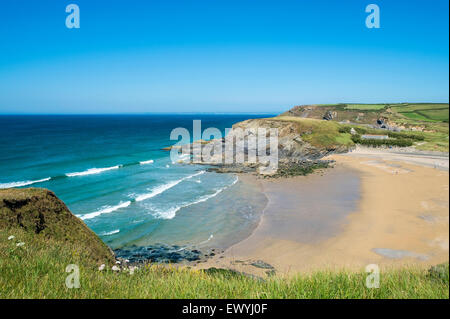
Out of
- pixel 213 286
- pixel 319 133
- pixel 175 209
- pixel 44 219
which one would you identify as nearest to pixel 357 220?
pixel 213 286

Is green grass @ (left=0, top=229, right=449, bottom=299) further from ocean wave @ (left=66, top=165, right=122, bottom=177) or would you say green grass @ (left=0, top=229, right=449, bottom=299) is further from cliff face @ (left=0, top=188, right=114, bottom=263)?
ocean wave @ (left=66, top=165, right=122, bottom=177)

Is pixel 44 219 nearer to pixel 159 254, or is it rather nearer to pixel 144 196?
pixel 159 254

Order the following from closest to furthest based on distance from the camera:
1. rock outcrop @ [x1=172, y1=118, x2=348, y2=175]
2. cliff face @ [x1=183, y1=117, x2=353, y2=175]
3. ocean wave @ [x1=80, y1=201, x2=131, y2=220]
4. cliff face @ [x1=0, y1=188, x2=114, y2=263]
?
cliff face @ [x1=0, y1=188, x2=114, y2=263], ocean wave @ [x1=80, y1=201, x2=131, y2=220], rock outcrop @ [x1=172, y1=118, x2=348, y2=175], cliff face @ [x1=183, y1=117, x2=353, y2=175]

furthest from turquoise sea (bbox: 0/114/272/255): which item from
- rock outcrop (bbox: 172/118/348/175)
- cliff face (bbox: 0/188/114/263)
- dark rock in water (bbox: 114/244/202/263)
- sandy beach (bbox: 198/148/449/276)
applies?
cliff face (bbox: 0/188/114/263)

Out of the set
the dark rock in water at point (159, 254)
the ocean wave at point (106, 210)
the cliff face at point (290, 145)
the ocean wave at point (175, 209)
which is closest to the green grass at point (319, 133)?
the cliff face at point (290, 145)

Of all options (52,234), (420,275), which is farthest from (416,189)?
(52,234)

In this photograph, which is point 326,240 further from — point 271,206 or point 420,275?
point 420,275
